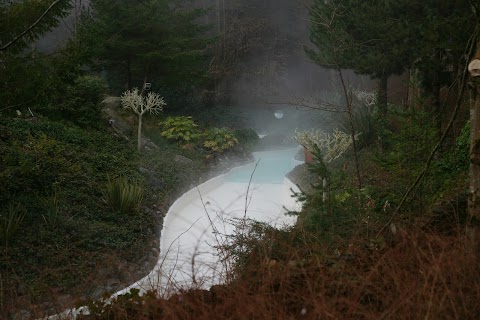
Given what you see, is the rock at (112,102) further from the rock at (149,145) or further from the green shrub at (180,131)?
the rock at (149,145)

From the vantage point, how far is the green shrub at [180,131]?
599 inches

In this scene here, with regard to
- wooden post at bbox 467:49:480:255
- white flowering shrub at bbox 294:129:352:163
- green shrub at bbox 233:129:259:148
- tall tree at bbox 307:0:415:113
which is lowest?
wooden post at bbox 467:49:480:255

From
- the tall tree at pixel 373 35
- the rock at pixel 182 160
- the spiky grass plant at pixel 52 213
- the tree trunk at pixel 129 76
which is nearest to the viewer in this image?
the spiky grass plant at pixel 52 213

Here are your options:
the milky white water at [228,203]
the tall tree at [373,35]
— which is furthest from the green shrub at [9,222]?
the tall tree at [373,35]

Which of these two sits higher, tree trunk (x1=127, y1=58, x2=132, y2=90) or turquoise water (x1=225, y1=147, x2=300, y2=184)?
tree trunk (x1=127, y1=58, x2=132, y2=90)

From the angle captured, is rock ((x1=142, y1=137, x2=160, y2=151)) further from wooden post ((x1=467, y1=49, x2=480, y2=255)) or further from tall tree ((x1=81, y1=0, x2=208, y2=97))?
wooden post ((x1=467, y1=49, x2=480, y2=255))

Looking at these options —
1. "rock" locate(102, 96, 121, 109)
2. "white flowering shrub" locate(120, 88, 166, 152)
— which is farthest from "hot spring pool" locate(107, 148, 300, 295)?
"rock" locate(102, 96, 121, 109)

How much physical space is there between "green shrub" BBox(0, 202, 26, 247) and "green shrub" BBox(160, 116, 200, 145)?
8.21m

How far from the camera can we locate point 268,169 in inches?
565

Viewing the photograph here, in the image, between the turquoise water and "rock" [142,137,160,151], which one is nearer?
the turquoise water

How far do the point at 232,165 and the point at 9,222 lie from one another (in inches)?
349

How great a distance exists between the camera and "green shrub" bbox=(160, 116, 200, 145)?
49.9 ft

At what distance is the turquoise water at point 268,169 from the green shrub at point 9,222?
5.69 metres

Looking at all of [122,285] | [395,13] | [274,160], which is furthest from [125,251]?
[274,160]
